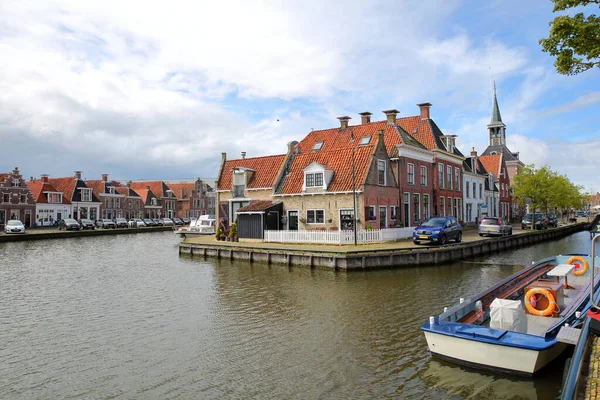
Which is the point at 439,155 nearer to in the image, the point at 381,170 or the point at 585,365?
the point at 381,170

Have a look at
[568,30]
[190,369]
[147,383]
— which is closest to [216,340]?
[190,369]

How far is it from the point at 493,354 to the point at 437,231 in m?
19.7

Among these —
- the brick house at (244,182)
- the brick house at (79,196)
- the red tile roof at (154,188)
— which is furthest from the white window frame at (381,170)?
the red tile roof at (154,188)

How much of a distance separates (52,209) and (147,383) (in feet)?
229

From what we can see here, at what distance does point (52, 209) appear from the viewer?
6850cm

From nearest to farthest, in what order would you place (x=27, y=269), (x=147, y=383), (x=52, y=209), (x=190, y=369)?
(x=147, y=383) < (x=190, y=369) < (x=27, y=269) < (x=52, y=209)

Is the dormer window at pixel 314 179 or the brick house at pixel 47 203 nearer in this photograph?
the dormer window at pixel 314 179

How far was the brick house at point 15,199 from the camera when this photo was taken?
197ft

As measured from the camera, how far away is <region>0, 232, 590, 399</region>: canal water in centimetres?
858

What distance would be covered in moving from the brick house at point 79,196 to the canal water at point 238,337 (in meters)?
55.3

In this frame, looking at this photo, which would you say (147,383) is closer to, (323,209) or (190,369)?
(190,369)

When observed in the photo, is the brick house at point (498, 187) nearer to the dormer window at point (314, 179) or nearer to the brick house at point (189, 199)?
the dormer window at point (314, 179)

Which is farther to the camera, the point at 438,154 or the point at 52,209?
the point at 52,209

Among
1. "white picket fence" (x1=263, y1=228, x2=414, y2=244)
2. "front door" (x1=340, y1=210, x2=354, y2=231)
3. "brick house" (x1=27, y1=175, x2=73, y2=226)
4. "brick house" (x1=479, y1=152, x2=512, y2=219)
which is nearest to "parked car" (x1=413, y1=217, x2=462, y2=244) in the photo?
"white picket fence" (x1=263, y1=228, x2=414, y2=244)
